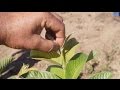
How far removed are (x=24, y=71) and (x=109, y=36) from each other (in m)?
1.54

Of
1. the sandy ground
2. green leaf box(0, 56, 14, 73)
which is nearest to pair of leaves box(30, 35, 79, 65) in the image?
green leaf box(0, 56, 14, 73)

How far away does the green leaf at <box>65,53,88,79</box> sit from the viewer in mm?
1076

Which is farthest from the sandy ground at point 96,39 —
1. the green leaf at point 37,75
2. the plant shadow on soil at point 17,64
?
the green leaf at point 37,75

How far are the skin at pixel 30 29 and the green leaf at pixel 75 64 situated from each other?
0.10 meters

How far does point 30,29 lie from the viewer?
3.62 ft

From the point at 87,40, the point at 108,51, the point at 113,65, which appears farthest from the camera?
the point at 87,40

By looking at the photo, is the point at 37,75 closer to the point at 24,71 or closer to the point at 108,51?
the point at 24,71

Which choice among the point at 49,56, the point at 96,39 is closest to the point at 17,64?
the point at 96,39

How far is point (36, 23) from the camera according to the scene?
3.65ft

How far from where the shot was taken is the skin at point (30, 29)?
43.5 inches

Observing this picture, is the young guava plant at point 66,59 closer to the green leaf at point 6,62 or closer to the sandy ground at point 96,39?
the green leaf at point 6,62

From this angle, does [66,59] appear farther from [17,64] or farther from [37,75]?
[17,64]

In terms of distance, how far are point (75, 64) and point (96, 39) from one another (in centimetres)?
134
